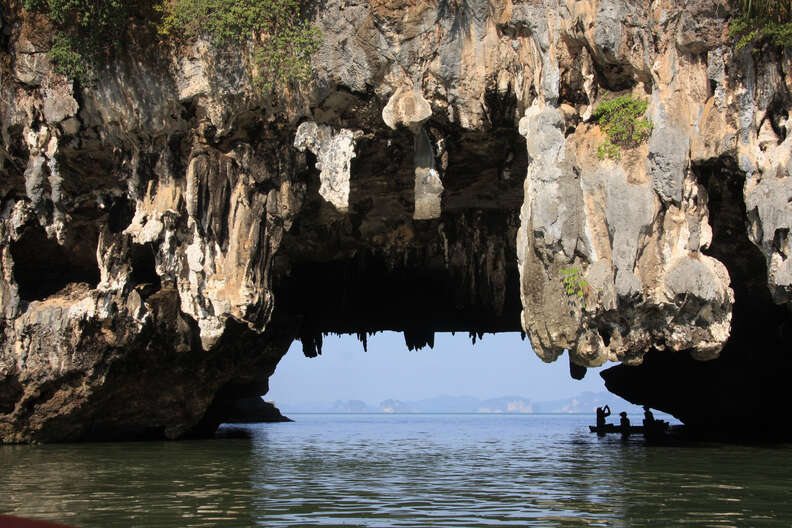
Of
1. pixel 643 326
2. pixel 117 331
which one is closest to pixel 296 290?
pixel 117 331

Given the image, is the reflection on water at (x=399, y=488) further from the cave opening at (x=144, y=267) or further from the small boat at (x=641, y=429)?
the small boat at (x=641, y=429)

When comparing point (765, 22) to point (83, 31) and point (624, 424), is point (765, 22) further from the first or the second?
point (624, 424)

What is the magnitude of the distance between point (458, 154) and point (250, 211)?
4.30 meters

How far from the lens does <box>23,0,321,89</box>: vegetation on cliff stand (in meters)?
14.2

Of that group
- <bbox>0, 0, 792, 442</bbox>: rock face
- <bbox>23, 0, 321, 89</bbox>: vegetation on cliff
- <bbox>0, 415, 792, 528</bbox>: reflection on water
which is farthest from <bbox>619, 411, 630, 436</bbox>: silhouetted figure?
<bbox>23, 0, 321, 89</bbox>: vegetation on cliff

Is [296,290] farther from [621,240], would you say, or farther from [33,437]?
[621,240]

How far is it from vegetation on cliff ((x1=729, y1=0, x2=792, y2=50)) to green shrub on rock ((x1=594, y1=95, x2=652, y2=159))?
1.71 m

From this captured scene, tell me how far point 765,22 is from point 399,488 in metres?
8.52

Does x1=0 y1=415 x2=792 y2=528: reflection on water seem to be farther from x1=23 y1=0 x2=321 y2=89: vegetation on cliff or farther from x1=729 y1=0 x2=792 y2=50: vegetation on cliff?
x1=23 y1=0 x2=321 y2=89: vegetation on cliff

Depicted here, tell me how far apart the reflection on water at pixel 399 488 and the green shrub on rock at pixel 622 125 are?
16.5 ft

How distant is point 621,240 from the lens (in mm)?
12203

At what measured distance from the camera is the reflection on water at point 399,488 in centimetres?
761

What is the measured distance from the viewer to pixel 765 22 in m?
11.7

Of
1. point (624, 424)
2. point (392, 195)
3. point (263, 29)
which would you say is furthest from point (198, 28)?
point (624, 424)
